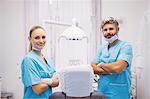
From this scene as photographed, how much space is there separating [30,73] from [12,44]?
1.70 metres

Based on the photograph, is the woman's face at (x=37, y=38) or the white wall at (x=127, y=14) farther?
the white wall at (x=127, y=14)

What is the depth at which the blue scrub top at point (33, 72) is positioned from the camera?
1.58 meters

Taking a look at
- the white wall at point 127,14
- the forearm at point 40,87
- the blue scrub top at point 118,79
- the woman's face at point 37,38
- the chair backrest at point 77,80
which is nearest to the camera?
the chair backrest at point 77,80

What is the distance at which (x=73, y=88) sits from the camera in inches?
54.0

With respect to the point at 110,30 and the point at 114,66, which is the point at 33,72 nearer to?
the point at 114,66

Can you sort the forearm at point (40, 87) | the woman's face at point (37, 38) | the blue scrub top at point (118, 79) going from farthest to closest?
the blue scrub top at point (118, 79), the woman's face at point (37, 38), the forearm at point (40, 87)

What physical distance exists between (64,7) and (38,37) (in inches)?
54.5

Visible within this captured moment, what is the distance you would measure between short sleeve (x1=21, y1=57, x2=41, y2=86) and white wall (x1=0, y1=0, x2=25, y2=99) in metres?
1.57

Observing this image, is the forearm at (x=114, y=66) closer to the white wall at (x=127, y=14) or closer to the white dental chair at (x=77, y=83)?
the white dental chair at (x=77, y=83)

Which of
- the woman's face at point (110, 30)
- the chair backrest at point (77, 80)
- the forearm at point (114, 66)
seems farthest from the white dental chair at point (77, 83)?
the woman's face at point (110, 30)

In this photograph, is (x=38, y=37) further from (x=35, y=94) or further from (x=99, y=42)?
(x=99, y=42)

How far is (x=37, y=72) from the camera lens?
1.62 meters

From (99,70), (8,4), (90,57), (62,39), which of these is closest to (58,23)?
(62,39)

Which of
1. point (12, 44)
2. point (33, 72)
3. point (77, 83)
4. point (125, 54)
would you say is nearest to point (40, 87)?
point (33, 72)
